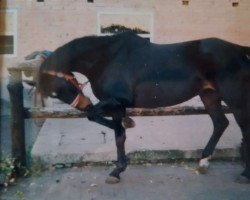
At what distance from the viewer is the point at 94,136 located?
3338 millimetres

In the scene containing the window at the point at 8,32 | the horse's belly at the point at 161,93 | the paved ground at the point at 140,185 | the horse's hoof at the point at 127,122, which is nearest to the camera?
the window at the point at 8,32

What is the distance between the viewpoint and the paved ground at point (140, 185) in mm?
2490

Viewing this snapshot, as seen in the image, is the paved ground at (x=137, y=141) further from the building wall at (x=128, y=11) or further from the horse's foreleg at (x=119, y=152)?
the building wall at (x=128, y=11)

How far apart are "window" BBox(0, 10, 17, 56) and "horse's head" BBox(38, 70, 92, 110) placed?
22 cm

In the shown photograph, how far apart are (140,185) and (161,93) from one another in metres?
0.57

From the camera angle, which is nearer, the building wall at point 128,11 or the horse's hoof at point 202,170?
the building wall at point 128,11

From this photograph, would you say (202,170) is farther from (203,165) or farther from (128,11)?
(128,11)

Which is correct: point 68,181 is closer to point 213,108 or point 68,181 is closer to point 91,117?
point 91,117

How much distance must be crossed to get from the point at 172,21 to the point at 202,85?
1.41 ft

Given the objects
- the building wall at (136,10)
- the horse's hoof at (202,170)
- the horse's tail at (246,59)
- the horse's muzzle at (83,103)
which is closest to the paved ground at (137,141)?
the horse's hoof at (202,170)

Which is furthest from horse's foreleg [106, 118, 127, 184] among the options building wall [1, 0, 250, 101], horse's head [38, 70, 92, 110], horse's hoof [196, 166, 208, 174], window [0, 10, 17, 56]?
window [0, 10, 17, 56]

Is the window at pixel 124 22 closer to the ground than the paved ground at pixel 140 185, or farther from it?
farther from it

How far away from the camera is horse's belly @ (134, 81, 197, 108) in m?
2.70

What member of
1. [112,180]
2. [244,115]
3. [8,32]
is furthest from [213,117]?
[8,32]
